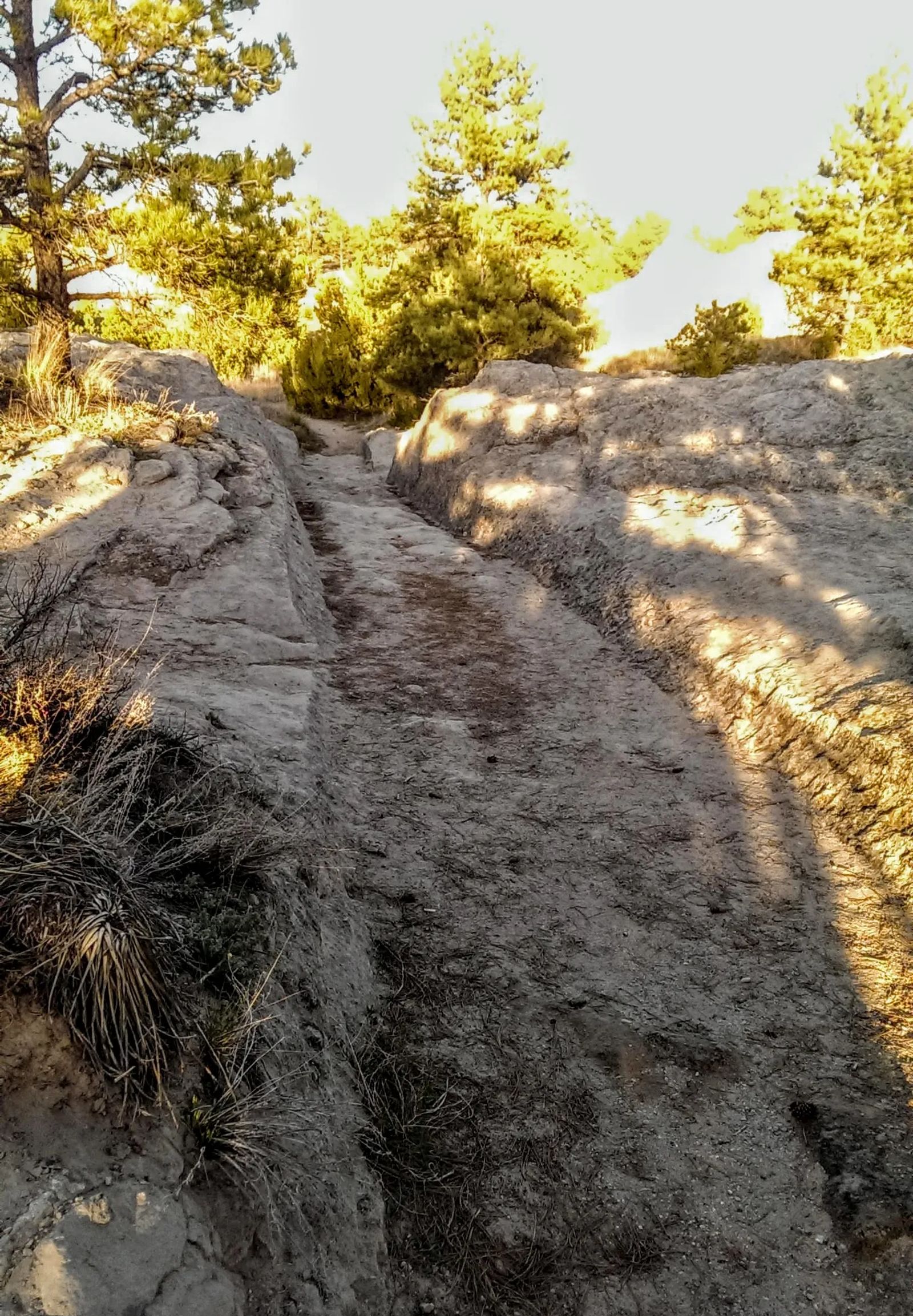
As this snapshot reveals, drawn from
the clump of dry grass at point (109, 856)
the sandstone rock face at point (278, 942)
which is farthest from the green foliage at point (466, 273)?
the clump of dry grass at point (109, 856)

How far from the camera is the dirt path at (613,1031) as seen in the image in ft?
7.98

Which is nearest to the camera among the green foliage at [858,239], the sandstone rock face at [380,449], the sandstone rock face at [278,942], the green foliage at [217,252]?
the sandstone rock face at [278,942]

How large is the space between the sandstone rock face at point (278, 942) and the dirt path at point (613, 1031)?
0.26 m

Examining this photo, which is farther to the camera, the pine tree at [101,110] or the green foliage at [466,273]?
the green foliage at [466,273]

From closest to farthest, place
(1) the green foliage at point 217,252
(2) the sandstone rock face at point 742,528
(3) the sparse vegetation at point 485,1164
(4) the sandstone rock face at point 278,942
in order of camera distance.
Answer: (4) the sandstone rock face at point 278,942, (3) the sparse vegetation at point 485,1164, (2) the sandstone rock face at point 742,528, (1) the green foliage at point 217,252

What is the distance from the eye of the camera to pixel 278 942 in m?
2.82

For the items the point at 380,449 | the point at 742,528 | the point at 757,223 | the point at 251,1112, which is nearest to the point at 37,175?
the point at 742,528

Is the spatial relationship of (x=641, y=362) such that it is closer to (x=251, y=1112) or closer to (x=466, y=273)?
(x=466, y=273)

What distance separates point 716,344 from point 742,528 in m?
15.1

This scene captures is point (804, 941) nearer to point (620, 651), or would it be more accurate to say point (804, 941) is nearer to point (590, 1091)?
point (590, 1091)

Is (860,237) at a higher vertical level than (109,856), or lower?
higher

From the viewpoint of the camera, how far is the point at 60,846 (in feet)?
7.26

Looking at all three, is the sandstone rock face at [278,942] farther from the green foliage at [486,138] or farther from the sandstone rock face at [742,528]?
the green foliage at [486,138]

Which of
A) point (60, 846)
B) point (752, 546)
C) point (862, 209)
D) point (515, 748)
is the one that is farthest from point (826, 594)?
point (862, 209)
